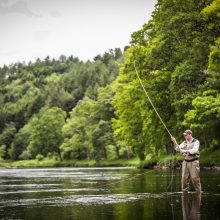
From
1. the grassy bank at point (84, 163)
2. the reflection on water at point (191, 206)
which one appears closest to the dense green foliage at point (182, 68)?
the reflection on water at point (191, 206)

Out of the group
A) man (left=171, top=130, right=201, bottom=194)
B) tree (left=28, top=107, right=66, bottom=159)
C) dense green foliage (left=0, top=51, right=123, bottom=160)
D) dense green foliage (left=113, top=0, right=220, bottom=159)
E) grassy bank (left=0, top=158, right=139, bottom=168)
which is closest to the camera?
man (left=171, top=130, right=201, bottom=194)

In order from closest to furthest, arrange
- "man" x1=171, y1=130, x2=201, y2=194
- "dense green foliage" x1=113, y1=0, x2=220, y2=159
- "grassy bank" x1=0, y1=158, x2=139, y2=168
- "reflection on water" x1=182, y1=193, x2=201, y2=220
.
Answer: "reflection on water" x1=182, y1=193, x2=201, y2=220 < "man" x1=171, y1=130, x2=201, y2=194 < "dense green foliage" x1=113, y1=0, x2=220, y2=159 < "grassy bank" x1=0, y1=158, x2=139, y2=168

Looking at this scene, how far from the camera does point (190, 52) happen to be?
37.5m

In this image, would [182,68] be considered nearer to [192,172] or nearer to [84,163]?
[192,172]

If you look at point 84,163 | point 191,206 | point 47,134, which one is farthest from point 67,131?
point 191,206

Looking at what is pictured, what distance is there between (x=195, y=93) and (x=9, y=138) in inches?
5794

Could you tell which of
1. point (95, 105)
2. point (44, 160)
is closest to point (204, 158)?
point (95, 105)

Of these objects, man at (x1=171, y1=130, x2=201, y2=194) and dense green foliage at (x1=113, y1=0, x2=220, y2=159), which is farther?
dense green foliage at (x1=113, y1=0, x2=220, y2=159)

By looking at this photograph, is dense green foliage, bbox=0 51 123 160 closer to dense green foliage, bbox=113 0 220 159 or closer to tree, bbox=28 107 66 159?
tree, bbox=28 107 66 159

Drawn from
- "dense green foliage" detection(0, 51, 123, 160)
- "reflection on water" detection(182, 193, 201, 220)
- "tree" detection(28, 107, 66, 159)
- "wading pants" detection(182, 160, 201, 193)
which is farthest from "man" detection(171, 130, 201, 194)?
"tree" detection(28, 107, 66, 159)

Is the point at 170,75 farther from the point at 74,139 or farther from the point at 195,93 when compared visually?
the point at 74,139

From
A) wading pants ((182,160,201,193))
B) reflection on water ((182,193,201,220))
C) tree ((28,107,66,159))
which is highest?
tree ((28,107,66,159))

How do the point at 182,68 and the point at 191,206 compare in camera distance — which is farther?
the point at 182,68

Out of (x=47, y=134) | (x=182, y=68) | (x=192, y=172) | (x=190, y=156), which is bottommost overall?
(x=192, y=172)
